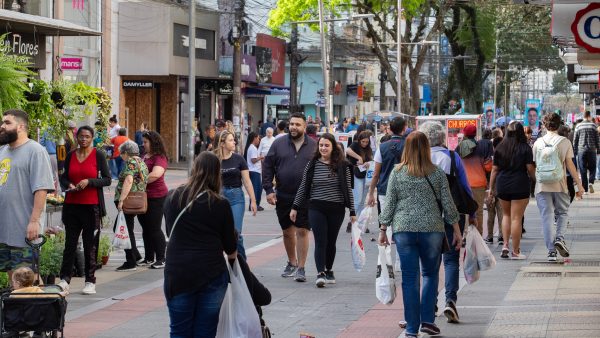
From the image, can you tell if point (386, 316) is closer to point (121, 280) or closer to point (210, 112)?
point (121, 280)

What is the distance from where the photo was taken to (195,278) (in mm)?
7277

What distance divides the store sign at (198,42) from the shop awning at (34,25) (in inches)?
1089

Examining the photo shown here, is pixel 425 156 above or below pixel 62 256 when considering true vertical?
above

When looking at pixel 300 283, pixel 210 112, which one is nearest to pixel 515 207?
pixel 300 283

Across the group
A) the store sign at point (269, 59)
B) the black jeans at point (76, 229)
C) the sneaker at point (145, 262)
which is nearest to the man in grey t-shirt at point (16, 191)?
the black jeans at point (76, 229)

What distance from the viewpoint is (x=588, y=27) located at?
31.8 ft

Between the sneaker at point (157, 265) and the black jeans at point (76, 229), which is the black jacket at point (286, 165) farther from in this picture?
the black jeans at point (76, 229)

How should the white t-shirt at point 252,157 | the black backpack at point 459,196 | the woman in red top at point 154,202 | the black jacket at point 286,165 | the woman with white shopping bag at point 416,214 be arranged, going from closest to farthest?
the woman with white shopping bag at point 416,214
the black backpack at point 459,196
the black jacket at point 286,165
the woman in red top at point 154,202
the white t-shirt at point 252,157

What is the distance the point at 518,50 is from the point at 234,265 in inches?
2303

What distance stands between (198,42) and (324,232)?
34.1 m

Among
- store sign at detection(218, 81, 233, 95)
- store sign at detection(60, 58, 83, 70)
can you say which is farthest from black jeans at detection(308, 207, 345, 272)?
store sign at detection(218, 81, 233, 95)

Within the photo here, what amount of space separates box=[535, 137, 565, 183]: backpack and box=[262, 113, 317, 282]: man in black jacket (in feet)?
9.79

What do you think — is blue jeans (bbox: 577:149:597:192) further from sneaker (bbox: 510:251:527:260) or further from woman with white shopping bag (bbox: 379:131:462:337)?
woman with white shopping bag (bbox: 379:131:462:337)

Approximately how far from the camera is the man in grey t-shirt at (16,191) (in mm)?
9141
